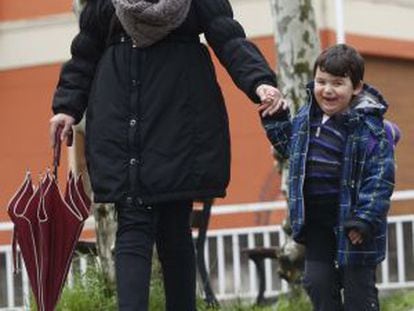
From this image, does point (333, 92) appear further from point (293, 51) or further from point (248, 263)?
point (248, 263)

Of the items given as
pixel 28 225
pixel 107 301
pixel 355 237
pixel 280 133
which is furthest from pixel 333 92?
pixel 107 301

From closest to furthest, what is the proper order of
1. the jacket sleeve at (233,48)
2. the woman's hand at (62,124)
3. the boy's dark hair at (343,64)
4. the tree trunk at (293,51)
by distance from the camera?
the jacket sleeve at (233,48) → the woman's hand at (62,124) → the boy's dark hair at (343,64) → the tree trunk at (293,51)

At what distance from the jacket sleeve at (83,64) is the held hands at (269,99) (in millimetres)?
781

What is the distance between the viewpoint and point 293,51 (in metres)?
9.21

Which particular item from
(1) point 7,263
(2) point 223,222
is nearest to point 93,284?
(1) point 7,263

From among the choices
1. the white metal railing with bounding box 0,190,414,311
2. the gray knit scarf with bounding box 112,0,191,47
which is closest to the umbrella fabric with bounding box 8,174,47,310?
the gray knit scarf with bounding box 112,0,191,47

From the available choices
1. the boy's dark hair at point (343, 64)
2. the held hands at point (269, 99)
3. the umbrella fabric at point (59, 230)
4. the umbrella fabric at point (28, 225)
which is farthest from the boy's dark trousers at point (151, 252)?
the boy's dark hair at point (343, 64)

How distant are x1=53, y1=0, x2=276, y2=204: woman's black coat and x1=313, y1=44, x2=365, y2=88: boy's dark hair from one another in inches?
15.7

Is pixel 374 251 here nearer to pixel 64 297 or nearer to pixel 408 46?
pixel 64 297

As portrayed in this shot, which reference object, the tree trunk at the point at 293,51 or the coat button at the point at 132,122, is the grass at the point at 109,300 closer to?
the tree trunk at the point at 293,51

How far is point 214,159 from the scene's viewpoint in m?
5.36

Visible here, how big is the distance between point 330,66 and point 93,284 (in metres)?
3.01

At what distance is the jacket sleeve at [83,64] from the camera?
18.3 feet

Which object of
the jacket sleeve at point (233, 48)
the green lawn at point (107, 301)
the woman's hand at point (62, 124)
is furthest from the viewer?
the green lawn at point (107, 301)
